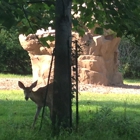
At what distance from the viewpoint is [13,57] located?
3259cm

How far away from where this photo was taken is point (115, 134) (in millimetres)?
7629

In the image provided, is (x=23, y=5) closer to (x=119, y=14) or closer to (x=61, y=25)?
(x=61, y=25)

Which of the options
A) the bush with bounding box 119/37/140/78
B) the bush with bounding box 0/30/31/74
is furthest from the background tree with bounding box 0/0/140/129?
the bush with bounding box 119/37/140/78

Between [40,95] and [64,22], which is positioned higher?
[64,22]

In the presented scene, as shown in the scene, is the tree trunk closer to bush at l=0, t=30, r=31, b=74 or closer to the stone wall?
the stone wall

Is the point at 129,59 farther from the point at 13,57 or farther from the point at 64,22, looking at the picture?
the point at 64,22

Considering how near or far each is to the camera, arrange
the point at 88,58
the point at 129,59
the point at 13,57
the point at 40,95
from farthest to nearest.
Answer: the point at 129,59
the point at 13,57
the point at 88,58
the point at 40,95

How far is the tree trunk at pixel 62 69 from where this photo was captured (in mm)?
7855

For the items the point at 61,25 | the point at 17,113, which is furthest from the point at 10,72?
the point at 61,25

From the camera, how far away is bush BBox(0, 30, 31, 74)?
31.3m

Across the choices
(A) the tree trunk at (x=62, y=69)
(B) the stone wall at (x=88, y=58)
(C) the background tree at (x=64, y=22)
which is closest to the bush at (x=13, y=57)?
(B) the stone wall at (x=88, y=58)

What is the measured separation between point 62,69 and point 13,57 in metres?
25.0

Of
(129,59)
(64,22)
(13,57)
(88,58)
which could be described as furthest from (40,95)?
(129,59)

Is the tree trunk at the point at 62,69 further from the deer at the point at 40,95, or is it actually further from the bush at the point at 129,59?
the bush at the point at 129,59
